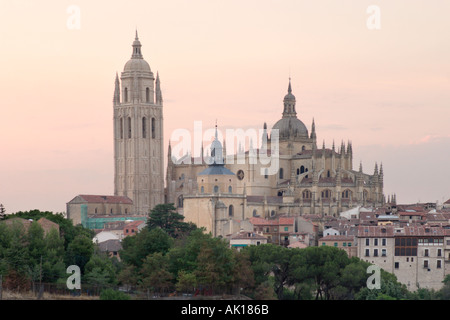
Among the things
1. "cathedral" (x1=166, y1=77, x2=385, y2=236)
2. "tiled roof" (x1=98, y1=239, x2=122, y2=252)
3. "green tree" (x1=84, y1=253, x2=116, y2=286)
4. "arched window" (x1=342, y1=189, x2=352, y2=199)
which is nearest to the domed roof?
"cathedral" (x1=166, y1=77, x2=385, y2=236)

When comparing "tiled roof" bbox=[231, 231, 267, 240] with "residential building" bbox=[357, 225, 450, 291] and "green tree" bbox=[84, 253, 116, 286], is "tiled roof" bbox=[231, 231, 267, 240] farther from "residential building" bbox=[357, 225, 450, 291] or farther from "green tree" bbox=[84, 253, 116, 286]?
"green tree" bbox=[84, 253, 116, 286]

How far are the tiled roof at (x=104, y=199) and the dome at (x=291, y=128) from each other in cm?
1474

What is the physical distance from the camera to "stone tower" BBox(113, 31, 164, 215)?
121 metres

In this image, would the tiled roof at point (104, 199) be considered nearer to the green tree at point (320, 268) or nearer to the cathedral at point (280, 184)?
the cathedral at point (280, 184)

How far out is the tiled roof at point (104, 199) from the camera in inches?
4437

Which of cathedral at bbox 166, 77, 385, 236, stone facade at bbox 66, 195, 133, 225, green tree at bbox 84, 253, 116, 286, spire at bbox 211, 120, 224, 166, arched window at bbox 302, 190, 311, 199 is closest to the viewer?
green tree at bbox 84, 253, 116, 286

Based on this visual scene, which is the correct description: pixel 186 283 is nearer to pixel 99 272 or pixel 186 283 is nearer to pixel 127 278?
pixel 127 278

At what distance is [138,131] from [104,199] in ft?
33.2

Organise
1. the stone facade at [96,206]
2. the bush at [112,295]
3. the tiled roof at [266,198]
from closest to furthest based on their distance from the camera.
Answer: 1. the bush at [112,295]
2. the tiled roof at [266,198]
3. the stone facade at [96,206]

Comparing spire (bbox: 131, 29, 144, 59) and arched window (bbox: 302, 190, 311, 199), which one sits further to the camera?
spire (bbox: 131, 29, 144, 59)

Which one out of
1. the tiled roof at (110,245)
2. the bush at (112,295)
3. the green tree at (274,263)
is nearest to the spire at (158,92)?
the tiled roof at (110,245)

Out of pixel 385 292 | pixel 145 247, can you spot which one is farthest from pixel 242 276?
pixel 145 247
